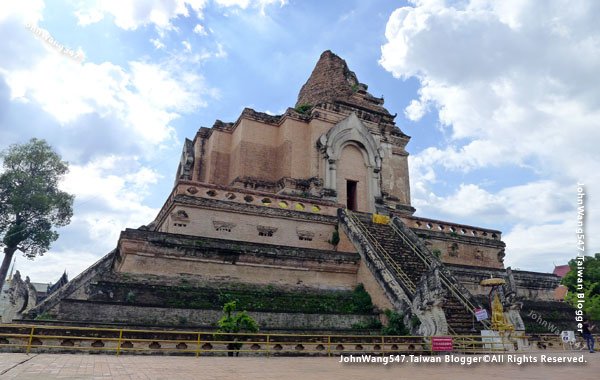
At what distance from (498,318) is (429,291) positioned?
2.90 m

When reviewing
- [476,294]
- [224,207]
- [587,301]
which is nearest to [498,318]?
[476,294]

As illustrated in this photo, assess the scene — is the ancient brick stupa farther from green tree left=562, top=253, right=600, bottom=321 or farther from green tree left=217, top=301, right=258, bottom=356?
green tree left=562, top=253, right=600, bottom=321

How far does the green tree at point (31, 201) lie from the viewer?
2900 cm

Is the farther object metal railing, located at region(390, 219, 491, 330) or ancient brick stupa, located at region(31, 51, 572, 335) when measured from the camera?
metal railing, located at region(390, 219, 491, 330)

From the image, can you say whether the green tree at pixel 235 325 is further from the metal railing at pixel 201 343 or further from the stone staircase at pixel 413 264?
the stone staircase at pixel 413 264

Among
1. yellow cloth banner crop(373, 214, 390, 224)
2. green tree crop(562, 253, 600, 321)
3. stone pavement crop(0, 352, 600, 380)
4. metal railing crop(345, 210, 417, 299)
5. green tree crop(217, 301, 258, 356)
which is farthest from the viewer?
green tree crop(562, 253, 600, 321)

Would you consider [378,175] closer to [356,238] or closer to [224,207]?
[356,238]

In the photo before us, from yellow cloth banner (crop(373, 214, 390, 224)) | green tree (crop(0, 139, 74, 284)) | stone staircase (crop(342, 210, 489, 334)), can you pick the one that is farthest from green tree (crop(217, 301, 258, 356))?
green tree (crop(0, 139, 74, 284))

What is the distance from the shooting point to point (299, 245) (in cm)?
1845

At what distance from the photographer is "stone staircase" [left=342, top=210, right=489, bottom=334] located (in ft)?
47.2

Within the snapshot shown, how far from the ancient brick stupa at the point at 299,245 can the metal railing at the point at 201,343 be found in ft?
3.54

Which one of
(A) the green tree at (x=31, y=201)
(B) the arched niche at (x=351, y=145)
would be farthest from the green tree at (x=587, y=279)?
(A) the green tree at (x=31, y=201)

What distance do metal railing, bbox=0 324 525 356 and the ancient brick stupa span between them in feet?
3.54

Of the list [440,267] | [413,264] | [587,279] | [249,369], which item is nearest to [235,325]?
[249,369]
